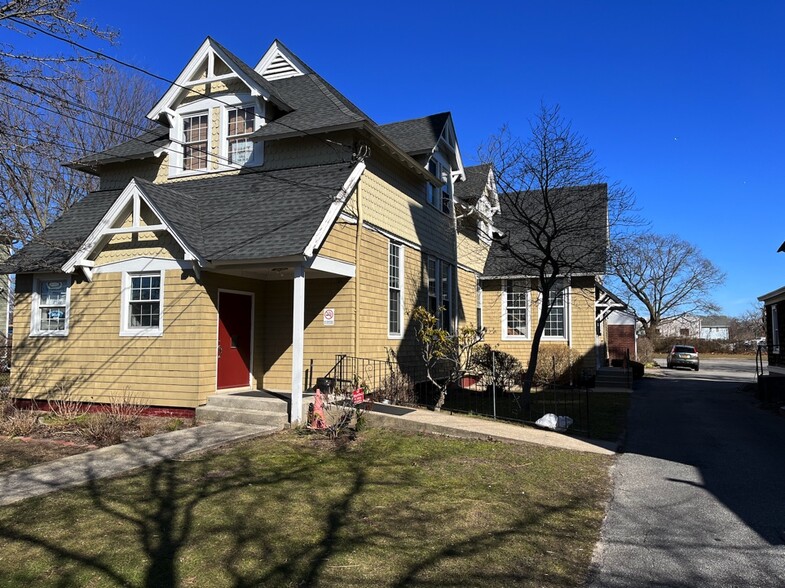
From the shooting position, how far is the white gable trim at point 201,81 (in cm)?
1401

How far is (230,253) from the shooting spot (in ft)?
35.6

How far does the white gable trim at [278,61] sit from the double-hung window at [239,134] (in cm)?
280

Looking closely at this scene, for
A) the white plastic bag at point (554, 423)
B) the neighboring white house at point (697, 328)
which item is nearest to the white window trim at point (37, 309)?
the white plastic bag at point (554, 423)

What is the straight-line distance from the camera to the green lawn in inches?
179

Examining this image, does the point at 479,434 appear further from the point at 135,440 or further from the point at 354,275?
the point at 135,440

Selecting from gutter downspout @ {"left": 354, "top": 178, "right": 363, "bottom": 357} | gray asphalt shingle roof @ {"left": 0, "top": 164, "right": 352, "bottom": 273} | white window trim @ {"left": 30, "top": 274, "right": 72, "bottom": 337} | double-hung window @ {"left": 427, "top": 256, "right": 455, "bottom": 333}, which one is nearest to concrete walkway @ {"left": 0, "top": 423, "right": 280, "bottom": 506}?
gutter downspout @ {"left": 354, "top": 178, "right": 363, "bottom": 357}

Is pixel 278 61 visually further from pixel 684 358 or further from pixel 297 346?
pixel 684 358

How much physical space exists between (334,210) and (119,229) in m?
4.49

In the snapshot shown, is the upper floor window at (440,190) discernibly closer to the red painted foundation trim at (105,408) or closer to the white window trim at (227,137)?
the white window trim at (227,137)

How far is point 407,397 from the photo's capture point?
14.4 metres

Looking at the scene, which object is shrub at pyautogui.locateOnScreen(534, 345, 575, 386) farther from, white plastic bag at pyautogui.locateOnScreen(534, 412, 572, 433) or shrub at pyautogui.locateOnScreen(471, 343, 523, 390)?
white plastic bag at pyautogui.locateOnScreen(534, 412, 572, 433)

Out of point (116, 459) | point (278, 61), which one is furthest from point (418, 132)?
point (116, 459)

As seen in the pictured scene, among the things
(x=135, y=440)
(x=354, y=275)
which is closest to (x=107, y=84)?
(x=354, y=275)

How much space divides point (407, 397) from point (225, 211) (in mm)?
6299
